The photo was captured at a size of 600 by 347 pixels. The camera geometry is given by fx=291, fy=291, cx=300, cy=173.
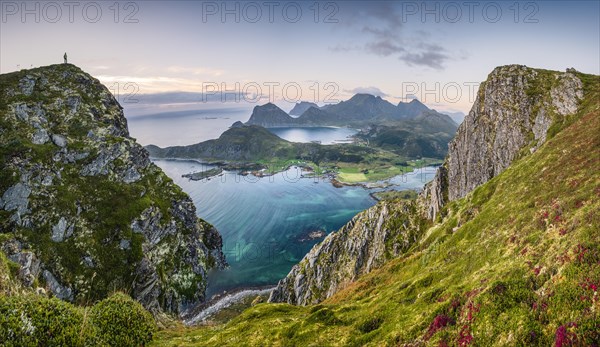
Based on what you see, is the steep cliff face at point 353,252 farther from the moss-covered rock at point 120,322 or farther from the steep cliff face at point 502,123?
the moss-covered rock at point 120,322

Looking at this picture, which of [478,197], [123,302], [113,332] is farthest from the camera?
[478,197]

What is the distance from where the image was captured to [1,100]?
552ft

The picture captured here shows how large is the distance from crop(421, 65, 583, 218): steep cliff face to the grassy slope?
3676 cm

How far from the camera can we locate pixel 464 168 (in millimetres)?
133375

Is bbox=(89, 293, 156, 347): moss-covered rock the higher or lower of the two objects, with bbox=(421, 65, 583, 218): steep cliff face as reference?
lower

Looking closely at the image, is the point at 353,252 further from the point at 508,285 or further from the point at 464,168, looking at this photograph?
the point at 508,285

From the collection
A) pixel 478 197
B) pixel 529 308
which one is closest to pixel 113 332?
pixel 529 308

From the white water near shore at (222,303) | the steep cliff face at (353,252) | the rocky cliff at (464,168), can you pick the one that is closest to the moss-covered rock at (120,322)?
the steep cliff face at (353,252)

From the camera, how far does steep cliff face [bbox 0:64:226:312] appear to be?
129m

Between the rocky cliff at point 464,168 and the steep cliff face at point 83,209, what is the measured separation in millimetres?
69161

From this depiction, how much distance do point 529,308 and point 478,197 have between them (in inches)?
Result: 2508

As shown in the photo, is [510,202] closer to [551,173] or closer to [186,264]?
[551,173]

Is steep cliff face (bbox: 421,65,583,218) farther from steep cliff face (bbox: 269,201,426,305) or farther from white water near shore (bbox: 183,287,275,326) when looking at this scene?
white water near shore (bbox: 183,287,275,326)

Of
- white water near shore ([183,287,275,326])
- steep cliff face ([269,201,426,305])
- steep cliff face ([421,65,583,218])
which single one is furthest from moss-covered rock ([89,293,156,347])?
white water near shore ([183,287,275,326])
